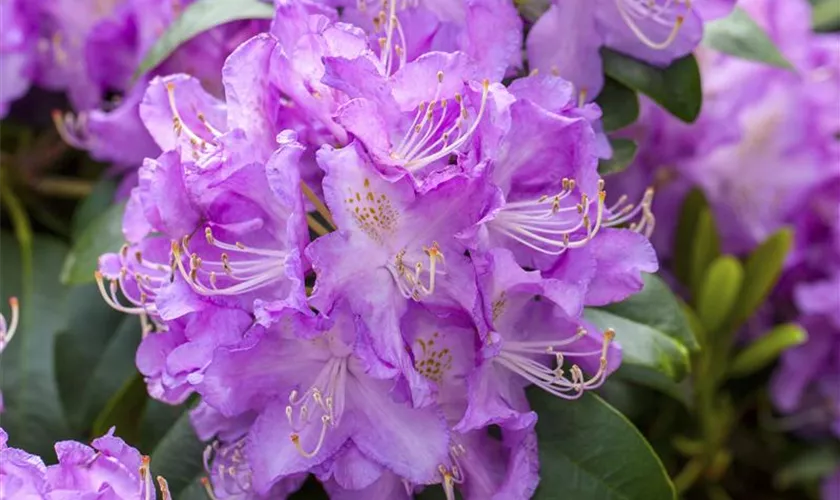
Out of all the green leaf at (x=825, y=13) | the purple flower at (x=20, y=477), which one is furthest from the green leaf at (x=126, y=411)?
the green leaf at (x=825, y=13)

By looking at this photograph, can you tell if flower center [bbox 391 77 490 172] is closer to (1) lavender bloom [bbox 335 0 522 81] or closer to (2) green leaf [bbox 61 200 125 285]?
(1) lavender bloom [bbox 335 0 522 81]

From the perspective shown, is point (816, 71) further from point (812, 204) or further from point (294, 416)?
point (294, 416)

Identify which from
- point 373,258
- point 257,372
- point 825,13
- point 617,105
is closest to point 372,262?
point 373,258

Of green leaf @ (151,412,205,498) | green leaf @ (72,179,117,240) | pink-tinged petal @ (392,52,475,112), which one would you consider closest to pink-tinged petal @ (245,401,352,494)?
green leaf @ (151,412,205,498)

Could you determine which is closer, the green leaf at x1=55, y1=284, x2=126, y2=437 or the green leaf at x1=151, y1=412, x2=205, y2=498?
the green leaf at x1=151, y1=412, x2=205, y2=498

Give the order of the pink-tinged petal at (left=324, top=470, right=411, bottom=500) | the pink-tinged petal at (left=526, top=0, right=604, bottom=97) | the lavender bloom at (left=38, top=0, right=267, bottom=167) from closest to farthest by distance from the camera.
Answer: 1. the pink-tinged petal at (left=324, top=470, right=411, bottom=500)
2. the pink-tinged petal at (left=526, top=0, right=604, bottom=97)
3. the lavender bloom at (left=38, top=0, right=267, bottom=167)

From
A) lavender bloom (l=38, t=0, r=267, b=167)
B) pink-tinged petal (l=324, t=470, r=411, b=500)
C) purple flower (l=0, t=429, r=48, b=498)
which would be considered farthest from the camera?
lavender bloom (l=38, t=0, r=267, b=167)
